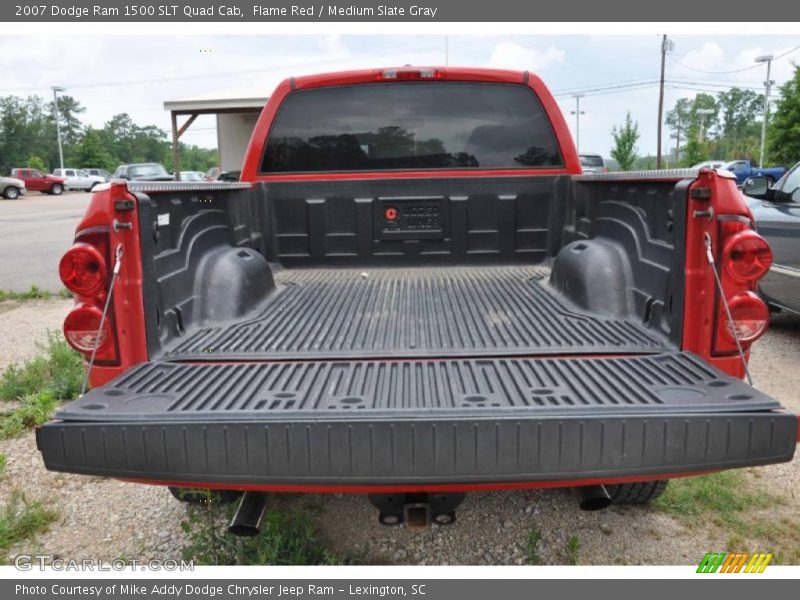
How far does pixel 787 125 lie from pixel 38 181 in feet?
139

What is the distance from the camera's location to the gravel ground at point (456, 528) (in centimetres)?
299

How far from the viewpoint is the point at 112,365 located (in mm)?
2521

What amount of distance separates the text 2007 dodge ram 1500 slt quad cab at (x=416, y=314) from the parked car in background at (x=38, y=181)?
142 ft

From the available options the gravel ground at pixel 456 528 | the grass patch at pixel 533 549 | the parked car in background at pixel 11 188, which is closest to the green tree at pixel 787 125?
the gravel ground at pixel 456 528

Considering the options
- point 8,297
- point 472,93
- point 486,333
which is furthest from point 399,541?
point 8,297

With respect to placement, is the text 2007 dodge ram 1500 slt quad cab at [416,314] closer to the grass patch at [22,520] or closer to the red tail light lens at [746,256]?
the red tail light lens at [746,256]

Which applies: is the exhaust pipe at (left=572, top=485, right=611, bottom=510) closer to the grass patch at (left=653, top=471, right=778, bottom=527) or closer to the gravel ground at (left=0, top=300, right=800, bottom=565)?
the gravel ground at (left=0, top=300, right=800, bottom=565)

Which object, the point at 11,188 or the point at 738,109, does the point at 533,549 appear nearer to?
the point at 11,188

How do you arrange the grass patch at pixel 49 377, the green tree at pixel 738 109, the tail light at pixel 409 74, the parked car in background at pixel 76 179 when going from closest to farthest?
the tail light at pixel 409 74, the grass patch at pixel 49 377, the parked car in background at pixel 76 179, the green tree at pixel 738 109

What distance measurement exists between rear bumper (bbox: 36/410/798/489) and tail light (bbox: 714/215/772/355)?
0.51 metres

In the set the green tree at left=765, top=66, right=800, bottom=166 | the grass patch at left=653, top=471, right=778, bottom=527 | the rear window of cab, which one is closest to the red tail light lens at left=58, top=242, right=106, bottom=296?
the rear window of cab

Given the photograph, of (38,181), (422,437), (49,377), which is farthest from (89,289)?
(38,181)

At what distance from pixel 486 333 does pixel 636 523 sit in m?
1.28

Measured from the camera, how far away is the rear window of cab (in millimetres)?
4141
